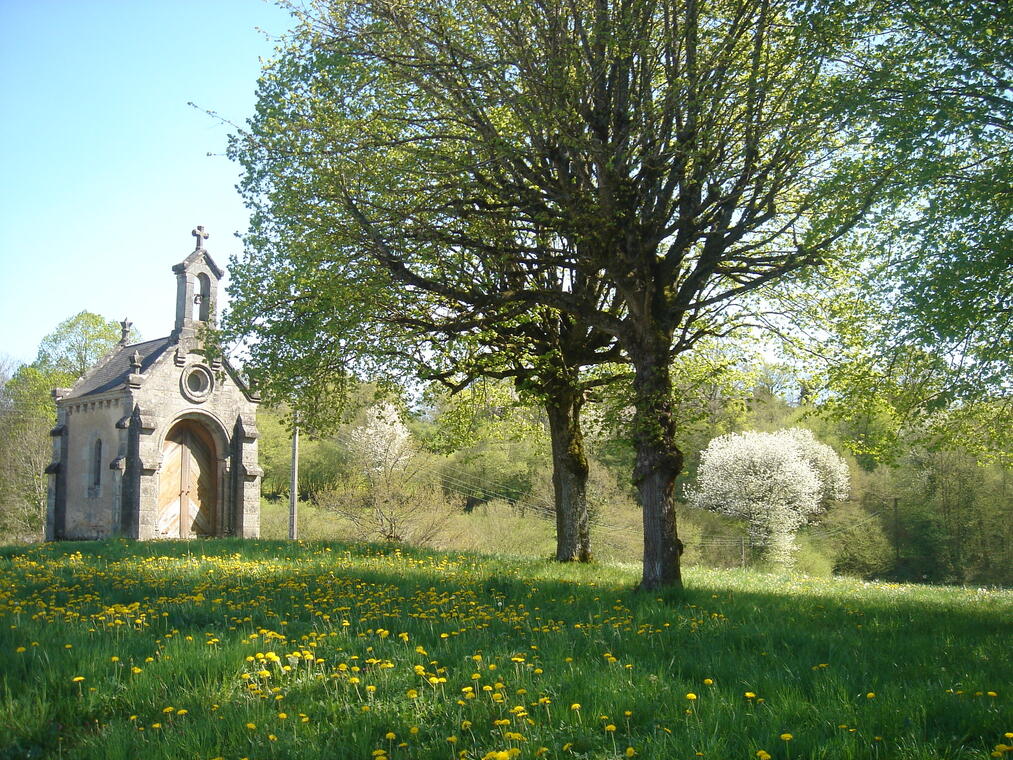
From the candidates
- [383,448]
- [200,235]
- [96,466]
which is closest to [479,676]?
[200,235]

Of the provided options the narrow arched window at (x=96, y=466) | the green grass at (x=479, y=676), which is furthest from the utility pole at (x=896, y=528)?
the narrow arched window at (x=96, y=466)

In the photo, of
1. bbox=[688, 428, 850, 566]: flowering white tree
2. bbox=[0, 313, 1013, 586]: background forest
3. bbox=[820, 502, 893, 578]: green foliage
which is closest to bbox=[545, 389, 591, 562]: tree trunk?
bbox=[0, 313, 1013, 586]: background forest

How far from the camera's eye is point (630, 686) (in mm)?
5512

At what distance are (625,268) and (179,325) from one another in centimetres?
2066

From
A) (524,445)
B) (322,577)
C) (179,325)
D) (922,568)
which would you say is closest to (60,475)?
(179,325)

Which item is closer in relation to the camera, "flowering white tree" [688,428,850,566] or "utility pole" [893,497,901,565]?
"utility pole" [893,497,901,565]

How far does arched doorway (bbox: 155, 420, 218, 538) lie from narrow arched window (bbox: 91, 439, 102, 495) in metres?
2.84

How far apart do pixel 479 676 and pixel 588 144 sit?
811cm

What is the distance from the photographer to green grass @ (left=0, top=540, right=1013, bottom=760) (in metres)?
4.60

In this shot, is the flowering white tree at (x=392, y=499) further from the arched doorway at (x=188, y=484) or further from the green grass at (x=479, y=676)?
the green grass at (x=479, y=676)

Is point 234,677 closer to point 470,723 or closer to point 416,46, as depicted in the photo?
point 470,723

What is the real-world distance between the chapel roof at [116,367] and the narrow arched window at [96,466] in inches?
77.8

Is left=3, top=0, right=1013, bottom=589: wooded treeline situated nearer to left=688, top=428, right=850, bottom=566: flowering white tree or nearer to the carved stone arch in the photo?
the carved stone arch

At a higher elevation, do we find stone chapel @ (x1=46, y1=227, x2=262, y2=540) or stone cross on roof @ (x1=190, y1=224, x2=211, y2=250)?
stone cross on roof @ (x1=190, y1=224, x2=211, y2=250)
